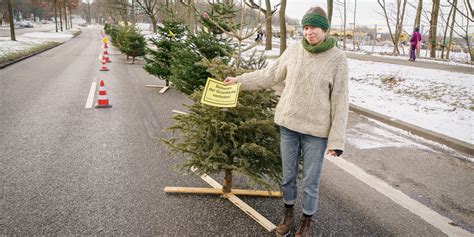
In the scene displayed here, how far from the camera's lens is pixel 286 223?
10.8 ft

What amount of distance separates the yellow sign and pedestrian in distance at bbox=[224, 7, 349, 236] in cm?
46

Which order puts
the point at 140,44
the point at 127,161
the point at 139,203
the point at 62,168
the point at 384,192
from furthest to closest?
the point at 140,44 → the point at 127,161 → the point at 62,168 → the point at 384,192 → the point at 139,203

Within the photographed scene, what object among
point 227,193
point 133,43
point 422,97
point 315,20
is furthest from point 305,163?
point 133,43

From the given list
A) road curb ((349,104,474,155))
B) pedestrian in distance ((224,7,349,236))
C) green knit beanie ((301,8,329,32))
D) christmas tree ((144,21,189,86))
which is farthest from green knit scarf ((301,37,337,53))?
christmas tree ((144,21,189,86))

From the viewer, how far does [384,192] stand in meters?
4.21

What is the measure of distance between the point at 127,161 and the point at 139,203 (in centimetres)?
137

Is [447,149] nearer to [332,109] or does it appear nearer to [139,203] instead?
[332,109]

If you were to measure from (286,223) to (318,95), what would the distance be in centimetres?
129

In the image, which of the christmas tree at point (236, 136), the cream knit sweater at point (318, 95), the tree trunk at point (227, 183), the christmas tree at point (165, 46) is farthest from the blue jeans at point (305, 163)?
the christmas tree at point (165, 46)

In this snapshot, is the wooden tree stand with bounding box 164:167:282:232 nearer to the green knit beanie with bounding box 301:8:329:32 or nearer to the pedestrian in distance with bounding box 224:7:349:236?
the pedestrian in distance with bounding box 224:7:349:236

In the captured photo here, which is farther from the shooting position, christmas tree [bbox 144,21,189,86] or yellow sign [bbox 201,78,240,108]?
christmas tree [bbox 144,21,189,86]

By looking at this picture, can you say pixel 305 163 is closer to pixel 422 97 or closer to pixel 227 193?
pixel 227 193

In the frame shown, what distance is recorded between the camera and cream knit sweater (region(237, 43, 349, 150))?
281 cm

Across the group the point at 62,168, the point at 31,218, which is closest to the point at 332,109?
the point at 31,218
